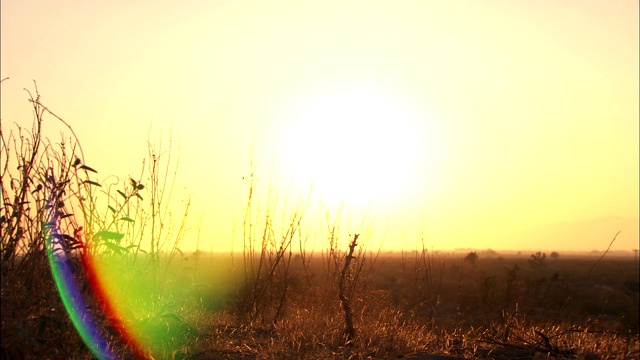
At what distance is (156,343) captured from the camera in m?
5.58

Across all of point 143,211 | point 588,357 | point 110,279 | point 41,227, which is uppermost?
point 143,211

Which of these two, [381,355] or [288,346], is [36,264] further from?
[381,355]

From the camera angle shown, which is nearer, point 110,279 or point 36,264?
point 36,264

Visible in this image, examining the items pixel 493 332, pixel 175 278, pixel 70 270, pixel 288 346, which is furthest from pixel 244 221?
pixel 70 270

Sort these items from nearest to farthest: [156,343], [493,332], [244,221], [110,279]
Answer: [110,279], [156,343], [493,332], [244,221]

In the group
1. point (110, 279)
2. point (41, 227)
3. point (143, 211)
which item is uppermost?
point (143, 211)

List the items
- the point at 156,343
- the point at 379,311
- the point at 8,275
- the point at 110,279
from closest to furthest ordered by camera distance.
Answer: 1. the point at 8,275
2. the point at 110,279
3. the point at 156,343
4. the point at 379,311

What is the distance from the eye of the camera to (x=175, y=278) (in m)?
8.09

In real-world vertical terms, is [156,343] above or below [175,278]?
below

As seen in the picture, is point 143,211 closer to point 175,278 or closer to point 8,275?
point 175,278

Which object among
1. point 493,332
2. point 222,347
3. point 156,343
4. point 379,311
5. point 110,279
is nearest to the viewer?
point 110,279

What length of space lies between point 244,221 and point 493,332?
12.4ft

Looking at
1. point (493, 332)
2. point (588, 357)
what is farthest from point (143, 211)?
point (588, 357)

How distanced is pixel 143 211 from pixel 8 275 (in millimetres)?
2651
